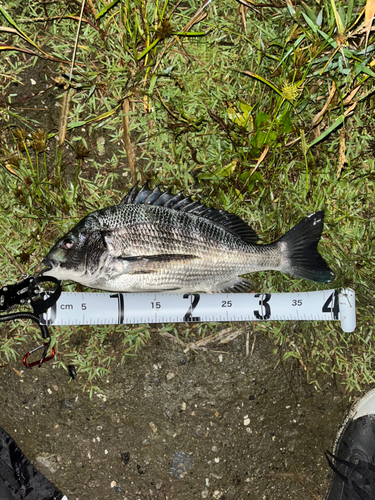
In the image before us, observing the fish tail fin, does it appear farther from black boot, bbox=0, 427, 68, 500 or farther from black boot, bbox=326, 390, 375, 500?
black boot, bbox=0, 427, 68, 500

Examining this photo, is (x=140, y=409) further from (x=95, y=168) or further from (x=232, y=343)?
(x=95, y=168)

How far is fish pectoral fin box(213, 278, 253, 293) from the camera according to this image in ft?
11.3

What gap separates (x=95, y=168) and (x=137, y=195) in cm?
64

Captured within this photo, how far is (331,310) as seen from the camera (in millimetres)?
3590

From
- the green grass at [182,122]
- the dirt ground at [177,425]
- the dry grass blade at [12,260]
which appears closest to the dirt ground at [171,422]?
the dirt ground at [177,425]

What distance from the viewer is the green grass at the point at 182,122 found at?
3.47m

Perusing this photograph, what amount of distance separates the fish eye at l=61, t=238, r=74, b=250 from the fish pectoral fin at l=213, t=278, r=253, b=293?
1.38 metres

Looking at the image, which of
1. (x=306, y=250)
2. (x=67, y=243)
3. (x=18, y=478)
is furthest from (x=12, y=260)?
(x=306, y=250)

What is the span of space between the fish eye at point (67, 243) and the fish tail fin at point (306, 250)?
184 centimetres

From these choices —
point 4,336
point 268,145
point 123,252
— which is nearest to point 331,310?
point 268,145

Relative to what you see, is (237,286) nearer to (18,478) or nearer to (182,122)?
(182,122)

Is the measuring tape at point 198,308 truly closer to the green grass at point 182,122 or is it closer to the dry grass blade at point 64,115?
the green grass at point 182,122

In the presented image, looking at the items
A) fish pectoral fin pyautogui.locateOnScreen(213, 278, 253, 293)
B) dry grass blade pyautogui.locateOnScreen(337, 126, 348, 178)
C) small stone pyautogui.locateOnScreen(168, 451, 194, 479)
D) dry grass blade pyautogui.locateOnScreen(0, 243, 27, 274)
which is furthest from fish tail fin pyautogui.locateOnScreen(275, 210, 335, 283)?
dry grass blade pyautogui.locateOnScreen(0, 243, 27, 274)

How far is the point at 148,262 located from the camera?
309 centimetres
